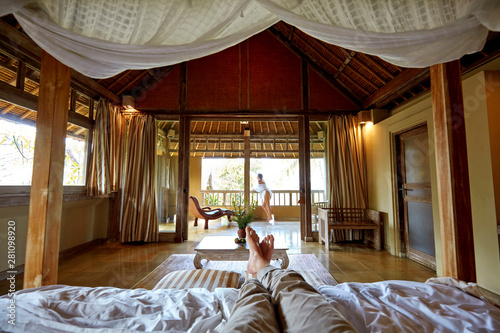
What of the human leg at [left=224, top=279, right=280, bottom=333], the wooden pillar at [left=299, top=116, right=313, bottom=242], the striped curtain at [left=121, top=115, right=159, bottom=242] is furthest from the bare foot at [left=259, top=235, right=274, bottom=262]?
the striped curtain at [left=121, top=115, right=159, bottom=242]

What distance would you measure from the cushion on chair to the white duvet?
77 cm

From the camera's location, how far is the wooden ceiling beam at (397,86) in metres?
3.21

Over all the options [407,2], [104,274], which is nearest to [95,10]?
[407,2]

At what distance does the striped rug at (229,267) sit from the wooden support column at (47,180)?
3.58ft

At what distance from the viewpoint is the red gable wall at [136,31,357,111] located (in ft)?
15.8

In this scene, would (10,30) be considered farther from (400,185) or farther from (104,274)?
(400,185)

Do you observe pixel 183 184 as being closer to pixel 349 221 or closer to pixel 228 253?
pixel 228 253

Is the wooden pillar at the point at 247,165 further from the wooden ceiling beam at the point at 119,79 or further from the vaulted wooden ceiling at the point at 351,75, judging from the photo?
the wooden ceiling beam at the point at 119,79

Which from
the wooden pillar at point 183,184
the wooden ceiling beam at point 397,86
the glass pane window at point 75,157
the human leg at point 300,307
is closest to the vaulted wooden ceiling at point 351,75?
the wooden ceiling beam at point 397,86

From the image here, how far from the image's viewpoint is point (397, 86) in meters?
3.62

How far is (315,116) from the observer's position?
487 cm

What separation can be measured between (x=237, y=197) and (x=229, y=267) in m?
5.03

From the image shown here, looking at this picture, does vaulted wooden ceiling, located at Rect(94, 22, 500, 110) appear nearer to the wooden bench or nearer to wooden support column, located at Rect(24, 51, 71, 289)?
the wooden bench

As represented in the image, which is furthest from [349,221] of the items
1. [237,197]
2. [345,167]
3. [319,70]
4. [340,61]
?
[237,197]
